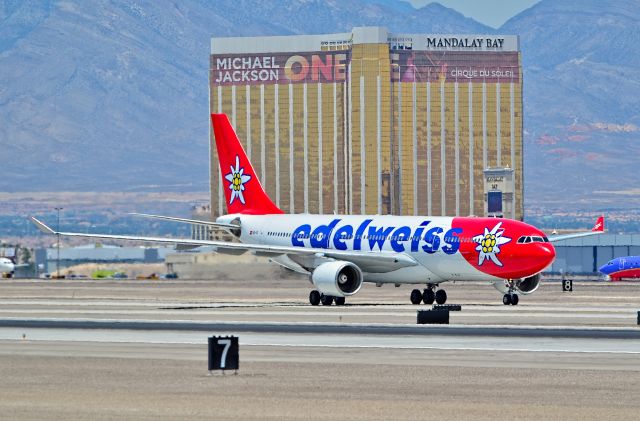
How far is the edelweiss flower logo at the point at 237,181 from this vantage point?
88312mm

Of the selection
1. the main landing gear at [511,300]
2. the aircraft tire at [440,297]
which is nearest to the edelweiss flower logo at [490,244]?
the main landing gear at [511,300]

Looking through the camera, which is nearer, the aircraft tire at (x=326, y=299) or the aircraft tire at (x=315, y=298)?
the aircraft tire at (x=326, y=299)

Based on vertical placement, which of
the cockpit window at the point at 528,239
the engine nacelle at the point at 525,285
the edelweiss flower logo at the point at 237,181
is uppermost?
the edelweiss flower logo at the point at 237,181

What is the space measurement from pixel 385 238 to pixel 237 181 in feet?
39.6

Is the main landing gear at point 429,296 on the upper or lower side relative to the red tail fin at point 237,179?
lower

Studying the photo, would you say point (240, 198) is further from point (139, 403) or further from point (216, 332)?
point (139, 403)

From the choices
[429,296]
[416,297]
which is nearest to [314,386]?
[416,297]

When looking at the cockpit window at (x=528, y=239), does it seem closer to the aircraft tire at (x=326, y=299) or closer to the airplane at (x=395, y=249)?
the airplane at (x=395, y=249)

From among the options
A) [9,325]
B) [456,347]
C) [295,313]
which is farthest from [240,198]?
[456,347]

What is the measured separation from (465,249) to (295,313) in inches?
467

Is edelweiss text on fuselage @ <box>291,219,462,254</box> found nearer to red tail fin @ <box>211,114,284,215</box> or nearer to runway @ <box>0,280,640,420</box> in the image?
red tail fin @ <box>211,114,284,215</box>

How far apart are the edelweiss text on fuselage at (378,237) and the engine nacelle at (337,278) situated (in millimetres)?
2875

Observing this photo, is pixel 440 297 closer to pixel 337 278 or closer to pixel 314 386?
pixel 337 278

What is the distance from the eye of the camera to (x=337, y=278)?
76.0 meters
